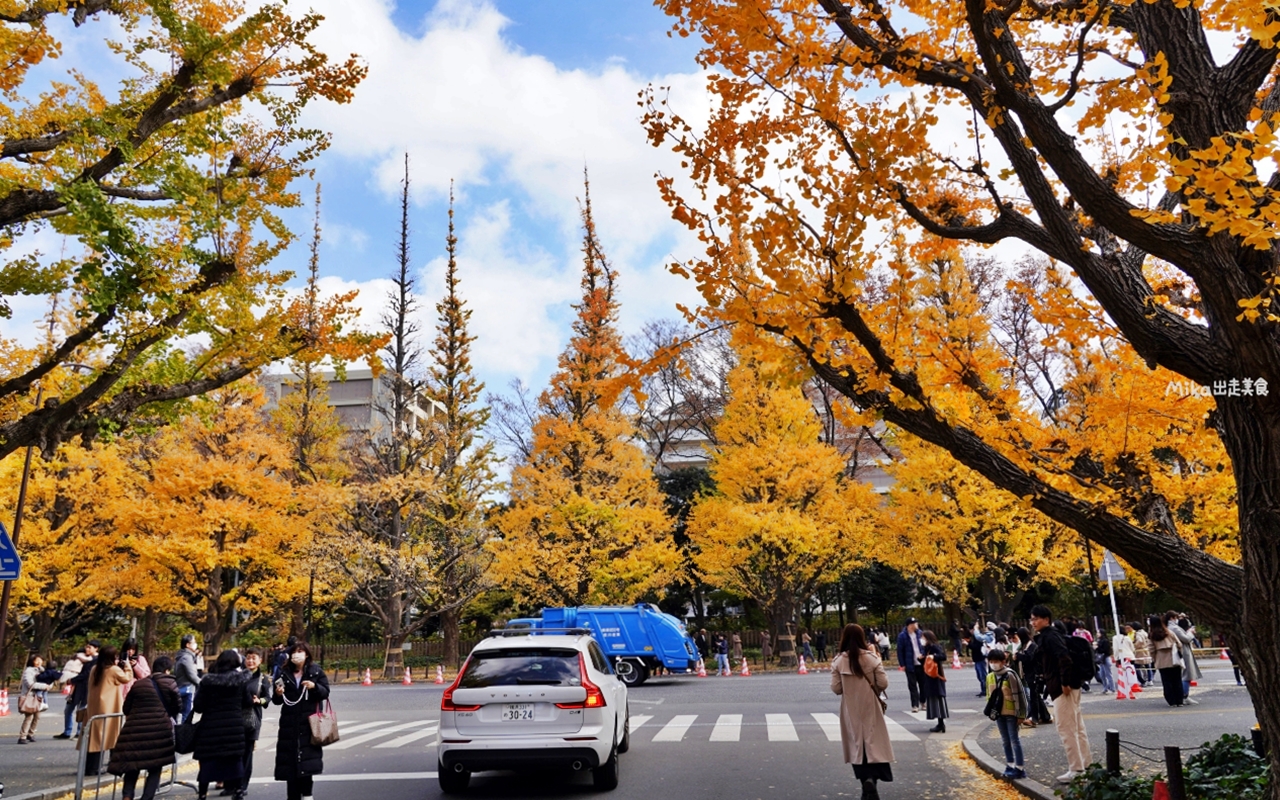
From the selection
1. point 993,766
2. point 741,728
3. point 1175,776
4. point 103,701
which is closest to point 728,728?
point 741,728

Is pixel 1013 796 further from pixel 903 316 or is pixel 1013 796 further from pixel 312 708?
pixel 312 708

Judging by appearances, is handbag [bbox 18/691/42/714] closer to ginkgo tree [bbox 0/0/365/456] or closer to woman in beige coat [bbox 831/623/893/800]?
ginkgo tree [bbox 0/0/365/456]

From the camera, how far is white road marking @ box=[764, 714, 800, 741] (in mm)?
11977

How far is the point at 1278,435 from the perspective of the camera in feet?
16.8

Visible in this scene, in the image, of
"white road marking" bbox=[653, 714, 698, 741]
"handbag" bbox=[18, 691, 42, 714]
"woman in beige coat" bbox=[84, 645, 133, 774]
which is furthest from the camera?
"handbag" bbox=[18, 691, 42, 714]

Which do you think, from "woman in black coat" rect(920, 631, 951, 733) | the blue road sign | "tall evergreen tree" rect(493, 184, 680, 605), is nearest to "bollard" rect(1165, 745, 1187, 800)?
"woman in black coat" rect(920, 631, 951, 733)

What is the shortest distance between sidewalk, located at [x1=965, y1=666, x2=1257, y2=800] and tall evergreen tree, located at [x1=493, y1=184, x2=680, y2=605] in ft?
51.2

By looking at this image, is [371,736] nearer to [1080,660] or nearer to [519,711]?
[519,711]

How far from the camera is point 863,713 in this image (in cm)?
761

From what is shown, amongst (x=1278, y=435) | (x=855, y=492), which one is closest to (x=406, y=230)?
(x=855, y=492)

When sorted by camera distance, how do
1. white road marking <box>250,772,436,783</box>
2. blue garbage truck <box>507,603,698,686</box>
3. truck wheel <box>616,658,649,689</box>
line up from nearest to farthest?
1. white road marking <box>250,772,436,783</box>
2. blue garbage truck <box>507,603,698,686</box>
3. truck wheel <box>616,658,649,689</box>

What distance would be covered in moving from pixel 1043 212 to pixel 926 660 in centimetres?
888

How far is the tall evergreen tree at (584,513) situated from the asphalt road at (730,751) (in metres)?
10.3

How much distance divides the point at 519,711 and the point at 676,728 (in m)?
5.96
